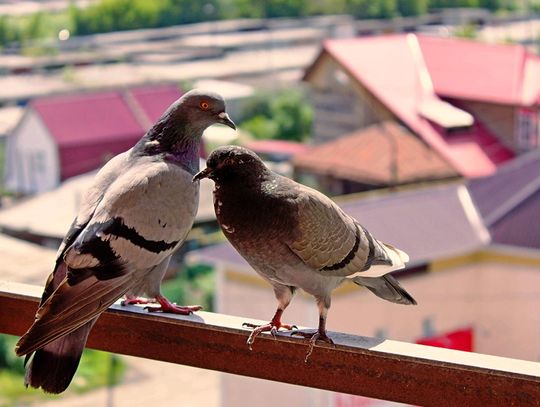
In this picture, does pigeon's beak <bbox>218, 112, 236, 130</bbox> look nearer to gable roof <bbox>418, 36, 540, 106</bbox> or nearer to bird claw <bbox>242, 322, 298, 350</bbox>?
bird claw <bbox>242, 322, 298, 350</bbox>

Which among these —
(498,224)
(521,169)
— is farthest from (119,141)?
(498,224)

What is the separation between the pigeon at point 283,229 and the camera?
1.13 m

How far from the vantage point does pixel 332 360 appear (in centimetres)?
106

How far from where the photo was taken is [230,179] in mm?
1132

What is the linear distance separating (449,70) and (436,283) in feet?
15.3

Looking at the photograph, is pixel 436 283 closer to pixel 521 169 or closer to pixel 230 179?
pixel 521 169

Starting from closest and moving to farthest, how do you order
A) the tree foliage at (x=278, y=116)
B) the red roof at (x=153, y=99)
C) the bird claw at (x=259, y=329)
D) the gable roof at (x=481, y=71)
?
1. the bird claw at (x=259, y=329)
2. the gable roof at (x=481, y=71)
3. the red roof at (x=153, y=99)
4. the tree foliage at (x=278, y=116)

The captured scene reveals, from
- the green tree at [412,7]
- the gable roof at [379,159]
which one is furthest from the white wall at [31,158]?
the green tree at [412,7]

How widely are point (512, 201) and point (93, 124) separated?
682cm

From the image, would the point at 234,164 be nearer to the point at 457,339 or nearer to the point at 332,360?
the point at 332,360

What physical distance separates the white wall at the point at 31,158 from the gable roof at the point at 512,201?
6.17 meters

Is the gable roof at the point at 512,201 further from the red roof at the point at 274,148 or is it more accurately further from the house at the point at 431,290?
the red roof at the point at 274,148

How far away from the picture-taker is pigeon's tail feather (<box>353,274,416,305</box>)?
1.20 meters

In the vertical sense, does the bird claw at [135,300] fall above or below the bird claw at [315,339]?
below
